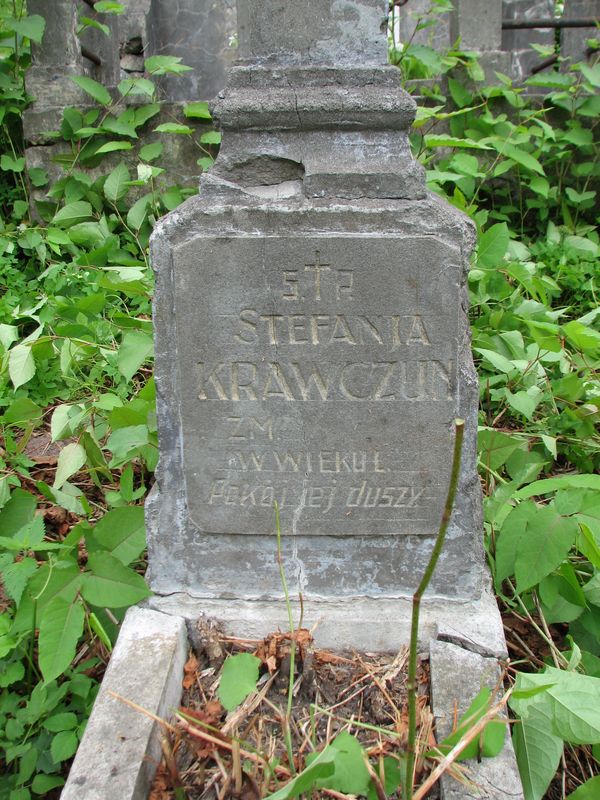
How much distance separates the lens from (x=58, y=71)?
4324mm

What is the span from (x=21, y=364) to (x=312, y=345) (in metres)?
1.37

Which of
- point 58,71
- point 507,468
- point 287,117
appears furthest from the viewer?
point 58,71

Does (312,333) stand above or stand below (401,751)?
above

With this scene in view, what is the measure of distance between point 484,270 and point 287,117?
70.2 inches

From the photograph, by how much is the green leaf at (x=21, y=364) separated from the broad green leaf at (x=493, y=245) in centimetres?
177

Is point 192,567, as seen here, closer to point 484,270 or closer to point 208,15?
point 484,270

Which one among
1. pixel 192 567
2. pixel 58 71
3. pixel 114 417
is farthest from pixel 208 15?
pixel 192 567

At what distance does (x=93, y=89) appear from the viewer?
4.02 meters

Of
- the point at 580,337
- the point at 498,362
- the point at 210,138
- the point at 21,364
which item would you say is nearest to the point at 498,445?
the point at 498,362

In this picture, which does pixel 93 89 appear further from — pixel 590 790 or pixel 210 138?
pixel 590 790

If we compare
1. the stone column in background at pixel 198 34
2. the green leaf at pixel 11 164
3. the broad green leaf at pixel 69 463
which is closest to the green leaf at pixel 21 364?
the broad green leaf at pixel 69 463

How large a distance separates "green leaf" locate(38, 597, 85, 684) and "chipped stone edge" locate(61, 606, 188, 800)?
0.11 m

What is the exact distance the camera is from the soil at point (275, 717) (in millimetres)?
1459

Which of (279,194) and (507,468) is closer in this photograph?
(279,194)
